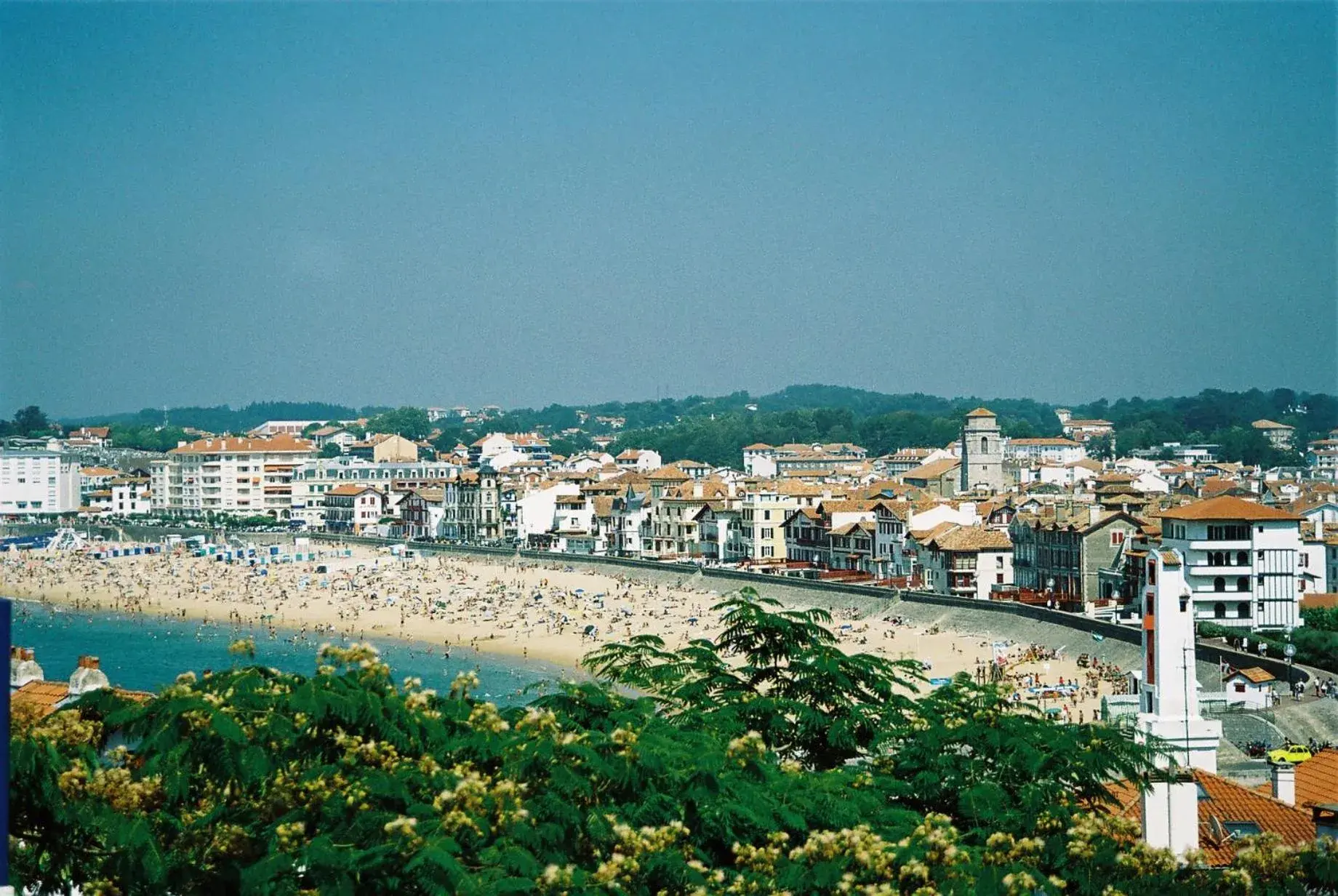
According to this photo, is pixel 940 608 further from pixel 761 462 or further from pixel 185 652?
pixel 761 462

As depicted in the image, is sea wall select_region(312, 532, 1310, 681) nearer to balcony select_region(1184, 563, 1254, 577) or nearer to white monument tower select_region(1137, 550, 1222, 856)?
balcony select_region(1184, 563, 1254, 577)

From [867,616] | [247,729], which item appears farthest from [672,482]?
[247,729]

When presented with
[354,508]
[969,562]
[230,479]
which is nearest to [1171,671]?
[969,562]

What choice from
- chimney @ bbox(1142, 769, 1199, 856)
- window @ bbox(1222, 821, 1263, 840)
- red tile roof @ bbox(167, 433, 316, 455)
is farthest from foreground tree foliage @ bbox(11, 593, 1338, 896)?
red tile roof @ bbox(167, 433, 316, 455)

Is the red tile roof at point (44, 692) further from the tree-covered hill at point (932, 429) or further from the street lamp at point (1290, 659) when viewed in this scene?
the tree-covered hill at point (932, 429)

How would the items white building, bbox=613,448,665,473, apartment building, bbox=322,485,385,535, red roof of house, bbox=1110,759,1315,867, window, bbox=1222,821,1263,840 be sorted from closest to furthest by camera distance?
red roof of house, bbox=1110,759,1315,867 < window, bbox=1222,821,1263,840 < apartment building, bbox=322,485,385,535 < white building, bbox=613,448,665,473

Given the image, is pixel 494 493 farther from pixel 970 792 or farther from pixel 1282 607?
pixel 970 792

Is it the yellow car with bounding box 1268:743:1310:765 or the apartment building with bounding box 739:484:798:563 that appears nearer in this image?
the yellow car with bounding box 1268:743:1310:765
